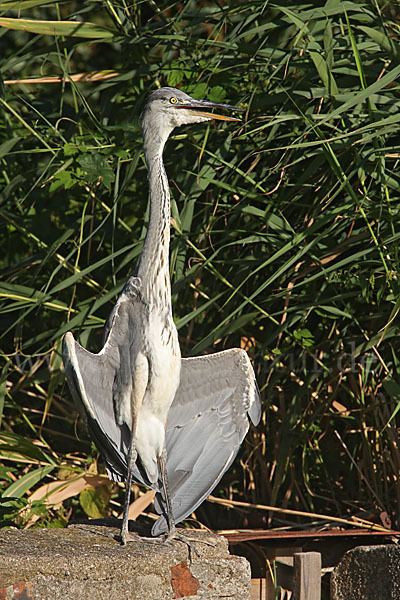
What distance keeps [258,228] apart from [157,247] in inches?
29.2

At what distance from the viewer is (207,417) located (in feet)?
8.59

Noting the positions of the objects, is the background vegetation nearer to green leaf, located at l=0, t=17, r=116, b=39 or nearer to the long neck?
green leaf, located at l=0, t=17, r=116, b=39

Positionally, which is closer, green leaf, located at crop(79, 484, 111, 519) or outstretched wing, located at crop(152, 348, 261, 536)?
outstretched wing, located at crop(152, 348, 261, 536)

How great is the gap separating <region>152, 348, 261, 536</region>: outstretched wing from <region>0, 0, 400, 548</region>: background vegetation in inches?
9.8

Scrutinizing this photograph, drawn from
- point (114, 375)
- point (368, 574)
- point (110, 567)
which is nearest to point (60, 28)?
point (114, 375)

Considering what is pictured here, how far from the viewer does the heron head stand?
8.24 ft

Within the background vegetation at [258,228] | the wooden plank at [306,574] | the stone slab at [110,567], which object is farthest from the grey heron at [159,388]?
the wooden plank at [306,574]

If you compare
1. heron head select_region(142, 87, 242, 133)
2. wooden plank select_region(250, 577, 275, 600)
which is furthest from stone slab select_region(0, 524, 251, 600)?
heron head select_region(142, 87, 242, 133)

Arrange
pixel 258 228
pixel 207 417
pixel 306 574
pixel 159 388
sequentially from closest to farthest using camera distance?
pixel 159 388 < pixel 306 574 < pixel 207 417 < pixel 258 228

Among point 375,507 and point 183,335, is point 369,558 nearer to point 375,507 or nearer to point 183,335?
point 375,507

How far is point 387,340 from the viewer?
9.52 feet

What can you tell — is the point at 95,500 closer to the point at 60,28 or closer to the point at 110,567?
the point at 110,567

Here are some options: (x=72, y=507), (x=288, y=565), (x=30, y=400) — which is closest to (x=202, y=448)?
(x=288, y=565)

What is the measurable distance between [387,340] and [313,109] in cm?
93
